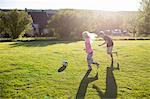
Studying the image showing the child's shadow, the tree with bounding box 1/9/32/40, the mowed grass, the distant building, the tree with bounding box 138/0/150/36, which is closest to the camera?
the child's shadow

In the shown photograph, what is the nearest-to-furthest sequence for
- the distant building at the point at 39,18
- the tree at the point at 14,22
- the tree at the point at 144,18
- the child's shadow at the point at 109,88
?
the child's shadow at the point at 109,88 < the tree at the point at 14,22 < the tree at the point at 144,18 < the distant building at the point at 39,18

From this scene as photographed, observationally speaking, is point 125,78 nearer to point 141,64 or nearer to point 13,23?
point 141,64

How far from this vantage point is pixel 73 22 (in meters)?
43.7

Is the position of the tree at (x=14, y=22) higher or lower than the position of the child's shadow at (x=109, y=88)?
higher

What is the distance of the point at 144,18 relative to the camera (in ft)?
167

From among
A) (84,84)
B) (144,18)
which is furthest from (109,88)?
(144,18)

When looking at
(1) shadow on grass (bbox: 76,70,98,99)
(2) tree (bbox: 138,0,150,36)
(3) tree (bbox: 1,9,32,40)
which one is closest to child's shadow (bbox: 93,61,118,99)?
(1) shadow on grass (bbox: 76,70,98,99)

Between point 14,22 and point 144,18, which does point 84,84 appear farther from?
point 144,18

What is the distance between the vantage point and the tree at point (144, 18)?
50.6 m

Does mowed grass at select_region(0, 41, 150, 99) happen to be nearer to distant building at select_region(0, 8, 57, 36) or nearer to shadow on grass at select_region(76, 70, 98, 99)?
shadow on grass at select_region(76, 70, 98, 99)

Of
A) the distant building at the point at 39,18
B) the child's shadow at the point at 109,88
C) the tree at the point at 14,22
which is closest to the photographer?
the child's shadow at the point at 109,88

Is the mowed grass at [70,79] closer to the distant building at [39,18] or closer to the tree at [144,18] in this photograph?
the tree at [144,18]

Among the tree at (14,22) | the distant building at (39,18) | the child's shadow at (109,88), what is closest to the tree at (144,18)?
the tree at (14,22)

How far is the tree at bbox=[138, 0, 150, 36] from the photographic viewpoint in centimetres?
5062
